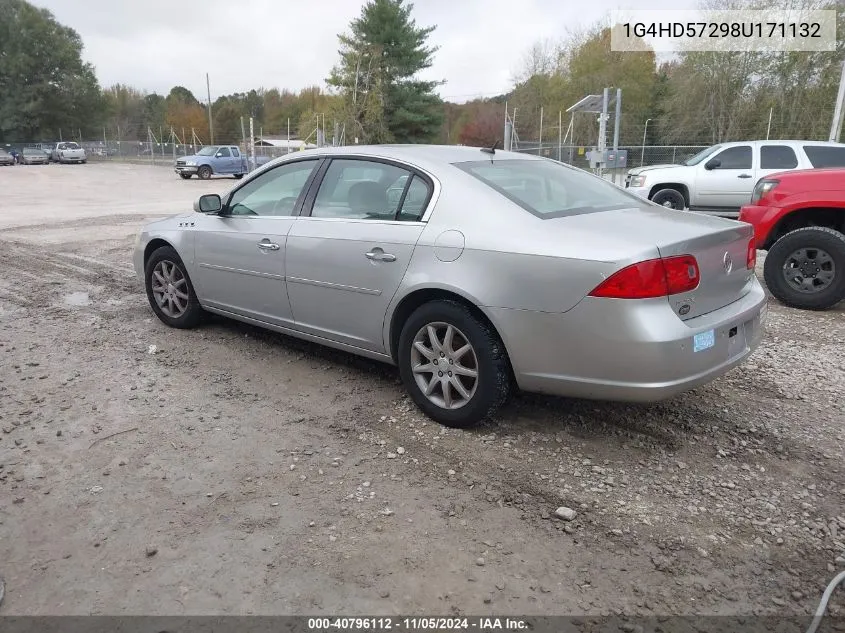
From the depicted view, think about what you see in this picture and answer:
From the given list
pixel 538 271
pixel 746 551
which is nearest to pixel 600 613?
pixel 746 551

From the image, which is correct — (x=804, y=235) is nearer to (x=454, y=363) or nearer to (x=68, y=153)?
(x=454, y=363)

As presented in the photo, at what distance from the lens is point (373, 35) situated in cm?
4181

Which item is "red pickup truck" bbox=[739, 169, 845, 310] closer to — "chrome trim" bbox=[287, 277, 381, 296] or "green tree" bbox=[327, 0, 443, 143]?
"chrome trim" bbox=[287, 277, 381, 296]

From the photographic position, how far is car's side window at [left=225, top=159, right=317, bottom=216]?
4453mm

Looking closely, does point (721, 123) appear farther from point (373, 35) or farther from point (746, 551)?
point (746, 551)

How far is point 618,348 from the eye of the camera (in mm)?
2971

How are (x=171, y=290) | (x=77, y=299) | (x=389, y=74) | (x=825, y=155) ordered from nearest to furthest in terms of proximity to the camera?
1. (x=171, y=290)
2. (x=77, y=299)
3. (x=825, y=155)
4. (x=389, y=74)

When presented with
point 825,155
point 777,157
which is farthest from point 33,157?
point 825,155

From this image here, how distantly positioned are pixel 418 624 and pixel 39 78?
6926 centimetres

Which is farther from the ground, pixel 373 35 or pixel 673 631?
pixel 373 35

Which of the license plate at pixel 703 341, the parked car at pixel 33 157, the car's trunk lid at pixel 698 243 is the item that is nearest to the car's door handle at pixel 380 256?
the car's trunk lid at pixel 698 243

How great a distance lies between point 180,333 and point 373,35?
4066cm

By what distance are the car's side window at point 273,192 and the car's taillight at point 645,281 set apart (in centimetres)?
232

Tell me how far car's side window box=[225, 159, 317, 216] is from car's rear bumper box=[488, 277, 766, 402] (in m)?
1.87
